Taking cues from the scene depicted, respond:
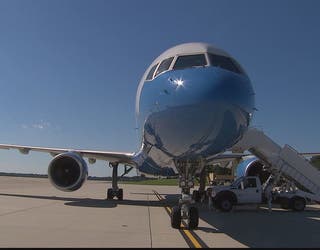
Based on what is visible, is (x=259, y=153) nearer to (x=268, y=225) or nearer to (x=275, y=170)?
(x=275, y=170)

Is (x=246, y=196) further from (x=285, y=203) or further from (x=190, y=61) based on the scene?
(x=190, y=61)

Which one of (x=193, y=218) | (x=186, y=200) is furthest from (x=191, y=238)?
(x=186, y=200)

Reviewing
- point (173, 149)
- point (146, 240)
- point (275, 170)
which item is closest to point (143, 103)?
point (173, 149)

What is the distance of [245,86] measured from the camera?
8078 millimetres

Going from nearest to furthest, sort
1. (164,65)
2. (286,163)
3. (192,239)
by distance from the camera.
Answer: (192,239), (164,65), (286,163)

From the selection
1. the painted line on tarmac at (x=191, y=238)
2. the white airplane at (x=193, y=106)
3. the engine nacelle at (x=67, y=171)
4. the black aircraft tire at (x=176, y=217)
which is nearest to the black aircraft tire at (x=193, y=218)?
the white airplane at (x=193, y=106)

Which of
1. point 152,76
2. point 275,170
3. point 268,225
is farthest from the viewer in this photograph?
point 275,170

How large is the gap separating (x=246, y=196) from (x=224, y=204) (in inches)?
43.8

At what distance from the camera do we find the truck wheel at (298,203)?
16234 mm

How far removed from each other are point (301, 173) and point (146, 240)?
1134 cm

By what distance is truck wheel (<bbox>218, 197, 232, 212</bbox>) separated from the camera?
1550cm

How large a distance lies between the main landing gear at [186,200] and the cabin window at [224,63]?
2372mm

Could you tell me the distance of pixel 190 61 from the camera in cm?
859

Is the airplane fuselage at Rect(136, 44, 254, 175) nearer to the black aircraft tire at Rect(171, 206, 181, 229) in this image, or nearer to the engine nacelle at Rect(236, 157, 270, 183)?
the black aircraft tire at Rect(171, 206, 181, 229)
